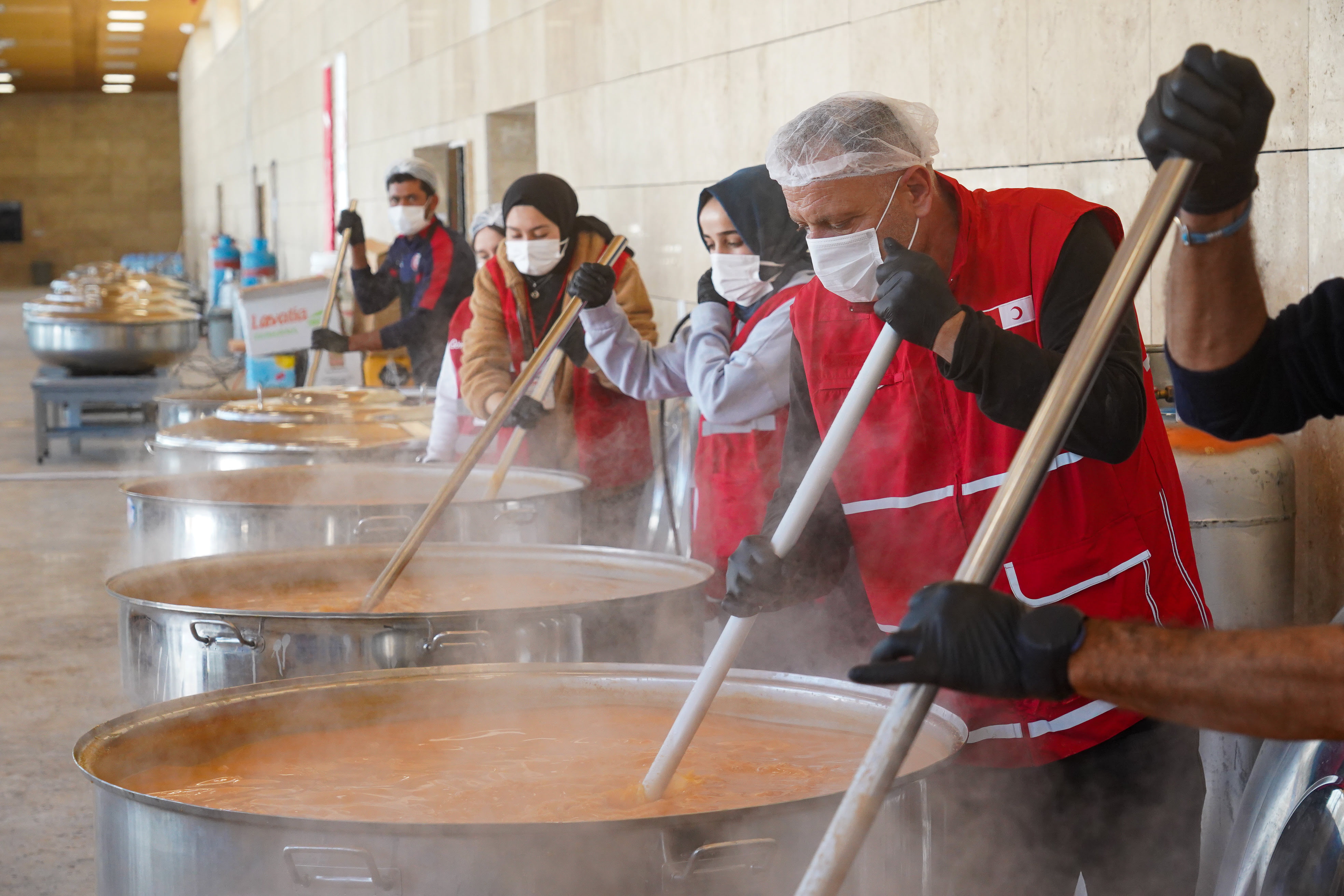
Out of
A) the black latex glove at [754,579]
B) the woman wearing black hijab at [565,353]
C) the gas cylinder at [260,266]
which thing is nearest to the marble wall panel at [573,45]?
the woman wearing black hijab at [565,353]

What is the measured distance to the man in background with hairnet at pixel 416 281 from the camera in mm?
5801

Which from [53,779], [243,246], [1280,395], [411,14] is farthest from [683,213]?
[243,246]

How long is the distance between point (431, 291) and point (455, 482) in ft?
10.2

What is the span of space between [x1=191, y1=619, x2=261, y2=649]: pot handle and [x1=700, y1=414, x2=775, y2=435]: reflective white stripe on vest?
4.09 ft

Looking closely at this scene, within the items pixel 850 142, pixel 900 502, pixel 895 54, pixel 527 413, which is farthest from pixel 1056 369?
pixel 895 54

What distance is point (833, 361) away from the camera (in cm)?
200

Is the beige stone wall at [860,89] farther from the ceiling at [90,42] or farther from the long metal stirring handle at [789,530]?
the ceiling at [90,42]

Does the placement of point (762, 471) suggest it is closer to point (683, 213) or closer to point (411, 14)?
point (683, 213)

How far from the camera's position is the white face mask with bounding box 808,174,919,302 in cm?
187

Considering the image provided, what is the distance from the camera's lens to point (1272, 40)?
8.03 feet

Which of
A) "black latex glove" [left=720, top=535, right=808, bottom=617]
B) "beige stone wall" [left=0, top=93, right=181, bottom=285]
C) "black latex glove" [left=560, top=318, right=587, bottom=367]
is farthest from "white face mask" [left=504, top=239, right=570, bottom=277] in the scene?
"beige stone wall" [left=0, top=93, right=181, bottom=285]

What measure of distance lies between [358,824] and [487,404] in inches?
107

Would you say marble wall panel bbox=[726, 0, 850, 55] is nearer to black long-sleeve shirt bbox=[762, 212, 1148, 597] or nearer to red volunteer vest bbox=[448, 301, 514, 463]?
red volunteer vest bbox=[448, 301, 514, 463]

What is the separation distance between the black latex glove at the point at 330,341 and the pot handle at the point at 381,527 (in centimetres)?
323
